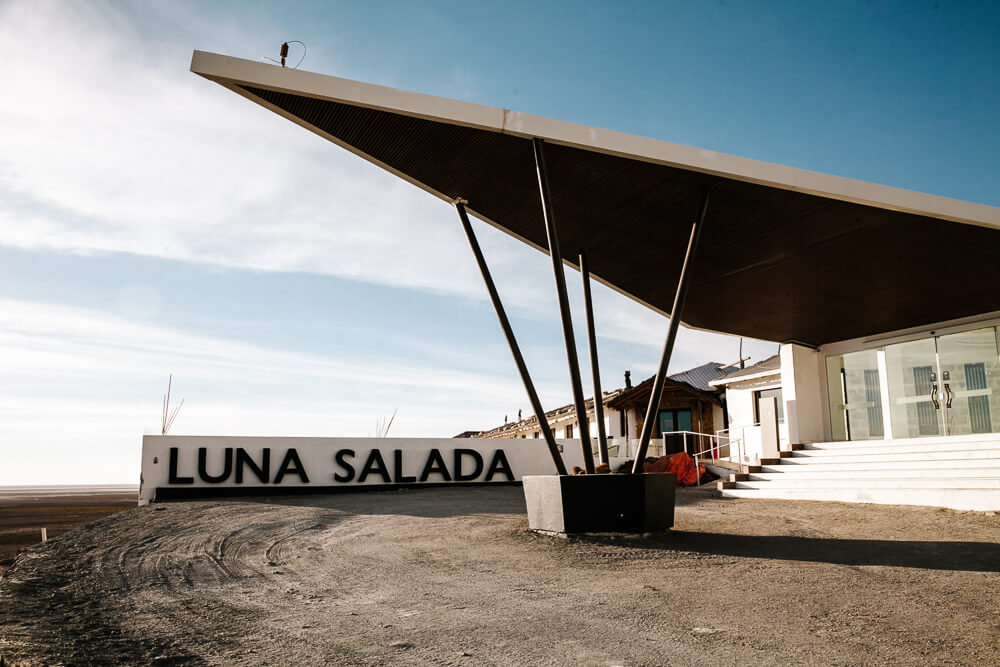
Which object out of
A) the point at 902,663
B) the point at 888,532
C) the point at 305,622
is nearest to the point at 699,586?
the point at 902,663

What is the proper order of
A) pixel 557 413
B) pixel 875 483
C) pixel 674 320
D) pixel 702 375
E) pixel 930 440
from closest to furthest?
pixel 674 320 → pixel 875 483 → pixel 930 440 → pixel 702 375 → pixel 557 413

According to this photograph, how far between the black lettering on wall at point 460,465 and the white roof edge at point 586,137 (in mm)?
11978

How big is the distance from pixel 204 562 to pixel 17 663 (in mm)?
3478

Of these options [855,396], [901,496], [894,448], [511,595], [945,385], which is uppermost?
[945,385]

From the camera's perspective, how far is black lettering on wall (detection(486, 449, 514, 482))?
61.4ft

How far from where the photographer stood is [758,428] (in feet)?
71.1

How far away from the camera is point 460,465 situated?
18344 millimetres

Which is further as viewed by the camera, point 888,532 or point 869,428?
point 869,428

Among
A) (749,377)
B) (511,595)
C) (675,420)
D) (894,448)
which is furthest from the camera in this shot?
(675,420)

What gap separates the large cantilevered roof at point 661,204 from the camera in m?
7.80

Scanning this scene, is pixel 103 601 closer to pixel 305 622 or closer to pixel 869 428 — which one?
pixel 305 622

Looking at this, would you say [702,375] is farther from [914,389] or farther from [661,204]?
[661,204]

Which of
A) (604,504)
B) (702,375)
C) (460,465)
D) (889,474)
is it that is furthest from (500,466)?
(702,375)

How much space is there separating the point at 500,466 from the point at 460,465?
1.22 m
